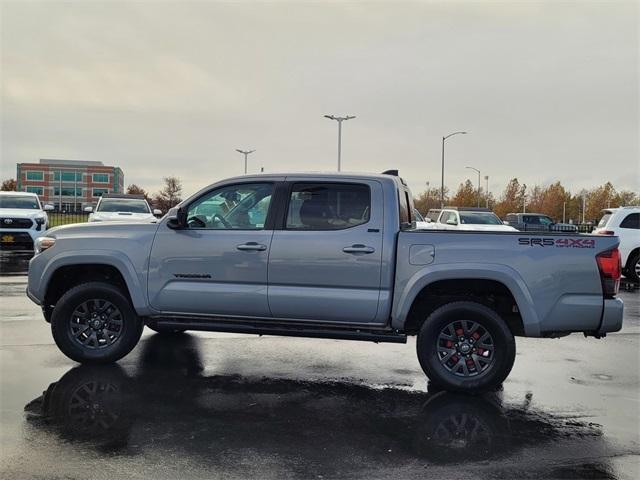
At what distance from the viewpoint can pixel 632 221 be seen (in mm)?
15828

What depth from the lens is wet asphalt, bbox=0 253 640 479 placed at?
4066 millimetres

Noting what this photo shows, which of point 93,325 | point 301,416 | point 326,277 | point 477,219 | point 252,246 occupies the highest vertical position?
point 477,219

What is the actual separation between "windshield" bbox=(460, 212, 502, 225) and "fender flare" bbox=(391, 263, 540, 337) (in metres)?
18.1

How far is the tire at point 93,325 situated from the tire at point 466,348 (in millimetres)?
3090

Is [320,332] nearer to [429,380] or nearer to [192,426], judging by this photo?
[429,380]

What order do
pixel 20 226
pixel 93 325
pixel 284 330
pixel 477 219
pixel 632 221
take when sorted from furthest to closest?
pixel 477 219 → pixel 20 226 → pixel 632 221 → pixel 93 325 → pixel 284 330

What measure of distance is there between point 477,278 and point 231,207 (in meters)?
2.60

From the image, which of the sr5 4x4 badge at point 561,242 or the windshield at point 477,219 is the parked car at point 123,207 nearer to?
the windshield at point 477,219

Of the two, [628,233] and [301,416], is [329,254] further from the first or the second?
[628,233]

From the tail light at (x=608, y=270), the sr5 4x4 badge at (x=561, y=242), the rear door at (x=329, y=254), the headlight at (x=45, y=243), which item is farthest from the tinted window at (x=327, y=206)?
the headlight at (x=45, y=243)

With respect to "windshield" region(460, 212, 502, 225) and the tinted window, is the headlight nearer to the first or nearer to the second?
the tinted window

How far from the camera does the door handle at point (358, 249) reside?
19.2 feet

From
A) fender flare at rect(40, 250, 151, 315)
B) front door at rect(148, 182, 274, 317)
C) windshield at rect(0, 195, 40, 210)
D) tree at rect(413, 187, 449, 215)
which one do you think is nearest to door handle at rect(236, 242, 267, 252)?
front door at rect(148, 182, 274, 317)

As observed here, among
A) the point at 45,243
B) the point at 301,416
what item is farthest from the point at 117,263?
the point at 301,416
